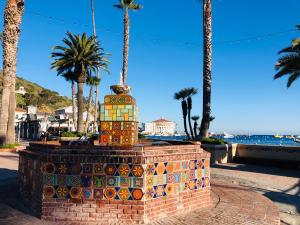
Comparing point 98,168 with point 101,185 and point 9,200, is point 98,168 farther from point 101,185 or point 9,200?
point 9,200

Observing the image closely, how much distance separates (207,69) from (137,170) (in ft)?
48.3

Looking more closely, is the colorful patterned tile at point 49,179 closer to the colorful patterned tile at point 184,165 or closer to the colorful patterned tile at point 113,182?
the colorful patterned tile at point 113,182

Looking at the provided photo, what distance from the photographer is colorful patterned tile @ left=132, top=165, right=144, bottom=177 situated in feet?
16.4

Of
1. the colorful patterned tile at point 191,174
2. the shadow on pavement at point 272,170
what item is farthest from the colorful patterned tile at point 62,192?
the shadow on pavement at point 272,170

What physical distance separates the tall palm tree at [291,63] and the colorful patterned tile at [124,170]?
50.6ft

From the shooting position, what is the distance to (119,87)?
7.02 m

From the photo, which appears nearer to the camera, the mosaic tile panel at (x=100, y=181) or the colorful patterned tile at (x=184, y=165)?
the mosaic tile panel at (x=100, y=181)

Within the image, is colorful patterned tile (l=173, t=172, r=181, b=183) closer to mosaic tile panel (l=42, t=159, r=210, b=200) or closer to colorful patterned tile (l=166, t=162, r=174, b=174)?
colorful patterned tile (l=166, t=162, r=174, b=174)

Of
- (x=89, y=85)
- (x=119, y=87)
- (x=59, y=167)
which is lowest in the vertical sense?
(x=59, y=167)

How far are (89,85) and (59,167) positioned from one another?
3911 cm

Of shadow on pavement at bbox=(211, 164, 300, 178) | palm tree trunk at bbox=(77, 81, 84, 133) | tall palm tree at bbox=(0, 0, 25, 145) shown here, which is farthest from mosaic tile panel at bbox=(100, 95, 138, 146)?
palm tree trunk at bbox=(77, 81, 84, 133)

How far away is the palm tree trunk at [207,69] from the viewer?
18.2 meters

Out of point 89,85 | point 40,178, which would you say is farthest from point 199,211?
point 89,85

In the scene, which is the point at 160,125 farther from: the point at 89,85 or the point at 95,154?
the point at 95,154
